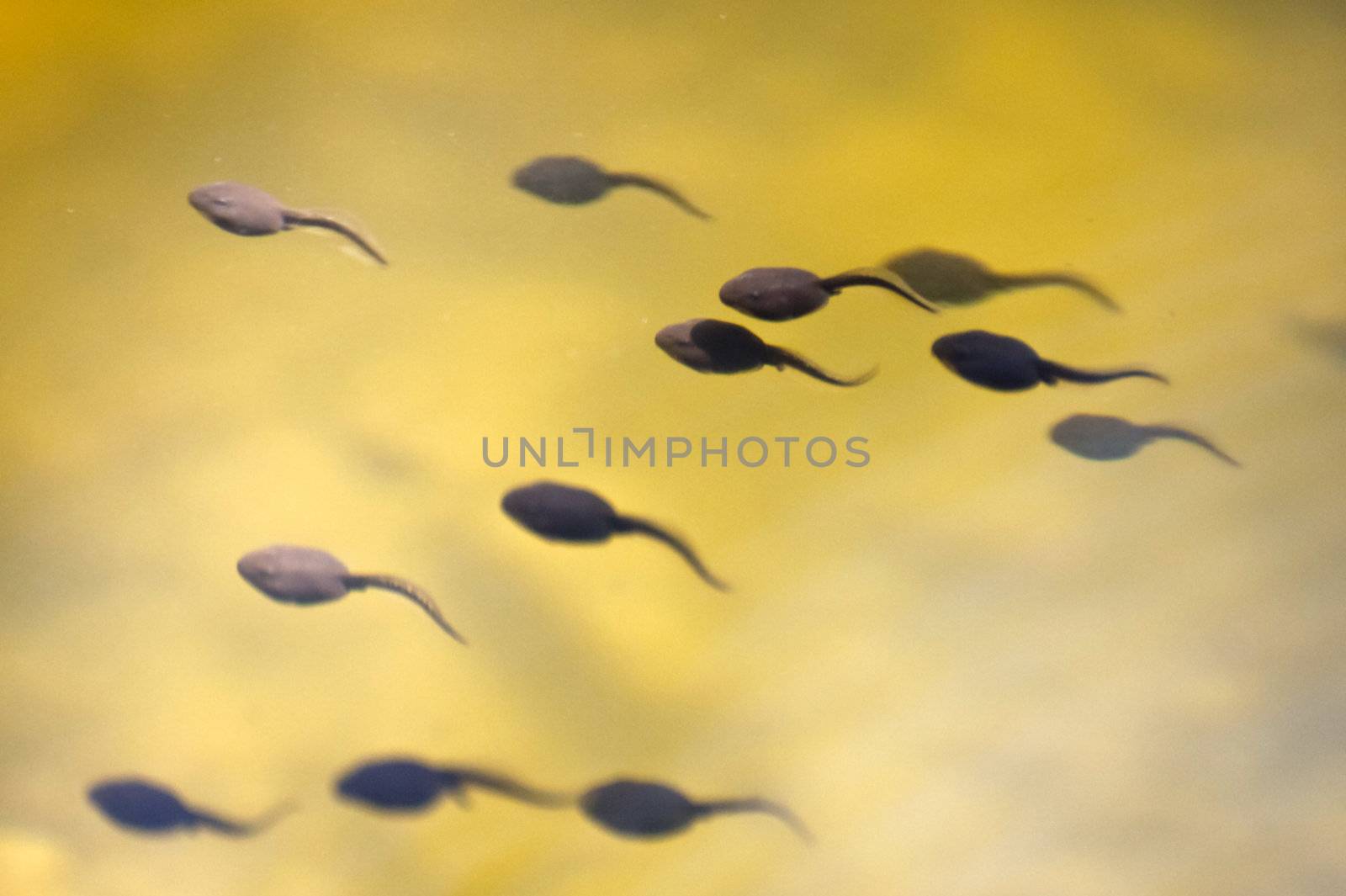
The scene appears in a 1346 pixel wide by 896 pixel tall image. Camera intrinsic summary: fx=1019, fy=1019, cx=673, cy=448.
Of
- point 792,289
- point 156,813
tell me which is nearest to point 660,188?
point 792,289

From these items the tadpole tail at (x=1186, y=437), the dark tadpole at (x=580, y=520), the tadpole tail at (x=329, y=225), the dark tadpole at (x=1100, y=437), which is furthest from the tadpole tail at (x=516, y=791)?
the tadpole tail at (x=1186, y=437)

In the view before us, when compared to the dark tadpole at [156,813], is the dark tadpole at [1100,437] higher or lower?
higher

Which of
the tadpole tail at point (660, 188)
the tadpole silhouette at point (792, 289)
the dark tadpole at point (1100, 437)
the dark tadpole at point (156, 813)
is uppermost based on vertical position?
the tadpole tail at point (660, 188)

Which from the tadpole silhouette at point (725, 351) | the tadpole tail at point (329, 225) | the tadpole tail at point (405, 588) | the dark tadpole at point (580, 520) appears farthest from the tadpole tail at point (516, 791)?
the tadpole tail at point (329, 225)

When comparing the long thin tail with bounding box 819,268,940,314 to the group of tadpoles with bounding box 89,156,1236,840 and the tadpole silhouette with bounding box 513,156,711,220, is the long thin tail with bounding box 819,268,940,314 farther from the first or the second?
the tadpole silhouette with bounding box 513,156,711,220

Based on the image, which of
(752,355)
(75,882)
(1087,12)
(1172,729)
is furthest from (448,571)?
(1087,12)

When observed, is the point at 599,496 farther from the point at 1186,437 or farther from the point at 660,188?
the point at 1186,437

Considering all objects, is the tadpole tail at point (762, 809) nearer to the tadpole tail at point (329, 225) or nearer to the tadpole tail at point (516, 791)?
the tadpole tail at point (516, 791)
